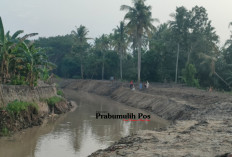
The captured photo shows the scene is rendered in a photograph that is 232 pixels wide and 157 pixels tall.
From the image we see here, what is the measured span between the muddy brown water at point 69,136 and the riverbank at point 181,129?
8.50ft

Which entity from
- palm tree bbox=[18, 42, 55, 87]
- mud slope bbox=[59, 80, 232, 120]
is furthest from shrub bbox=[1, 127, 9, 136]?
mud slope bbox=[59, 80, 232, 120]

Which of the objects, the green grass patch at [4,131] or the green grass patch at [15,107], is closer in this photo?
the green grass patch at [4,131]

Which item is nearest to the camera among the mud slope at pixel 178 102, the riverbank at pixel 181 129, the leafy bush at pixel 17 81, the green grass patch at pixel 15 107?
the riverbank at pixel 181 129

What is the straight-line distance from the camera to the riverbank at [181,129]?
1116cm

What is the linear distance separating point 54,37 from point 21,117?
236ft

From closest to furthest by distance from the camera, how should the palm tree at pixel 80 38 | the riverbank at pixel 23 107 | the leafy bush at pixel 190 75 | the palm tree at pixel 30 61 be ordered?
the riverbank at pixel 23 107
the palm tree at pixel 30 61
the leafy bush at pixel 190 75
the palm tree at pixel 80 38

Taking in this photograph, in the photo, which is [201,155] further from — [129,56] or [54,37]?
[54,37]

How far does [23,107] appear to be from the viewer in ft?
64.4

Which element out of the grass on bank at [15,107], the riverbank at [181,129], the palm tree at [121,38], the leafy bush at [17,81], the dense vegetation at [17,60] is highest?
the palm tree at [121,38]

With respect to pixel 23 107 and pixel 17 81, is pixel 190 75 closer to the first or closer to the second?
pixel 17 81

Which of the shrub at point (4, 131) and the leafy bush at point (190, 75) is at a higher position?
the leafy bush at point (190, 75)

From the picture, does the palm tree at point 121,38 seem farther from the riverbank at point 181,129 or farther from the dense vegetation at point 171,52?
the riverbank at point 181,129

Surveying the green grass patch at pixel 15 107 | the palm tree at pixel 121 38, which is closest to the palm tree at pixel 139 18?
the palm tree at pixel 121 38

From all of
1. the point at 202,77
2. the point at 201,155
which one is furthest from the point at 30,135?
the point at 202,77
